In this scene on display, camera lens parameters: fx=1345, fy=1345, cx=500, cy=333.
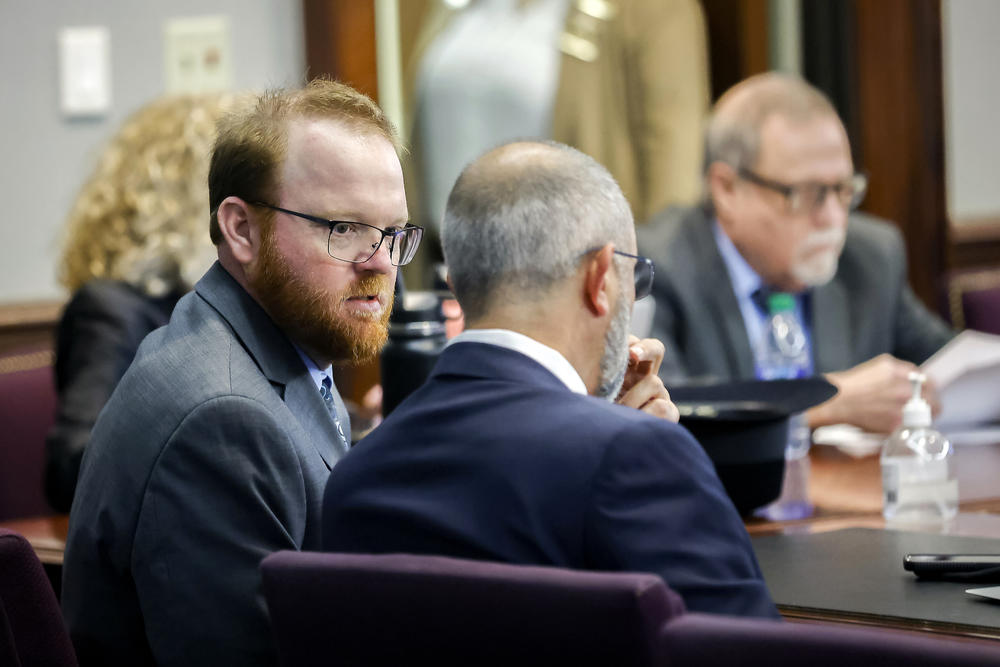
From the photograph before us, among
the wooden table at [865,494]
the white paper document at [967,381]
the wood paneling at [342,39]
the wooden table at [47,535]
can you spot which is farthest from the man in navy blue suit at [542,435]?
the wood paneling at [342,39]

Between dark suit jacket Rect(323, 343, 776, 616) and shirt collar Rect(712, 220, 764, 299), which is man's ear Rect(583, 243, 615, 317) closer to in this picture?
dark suit jacket Rect(323, 343, 776, 616)

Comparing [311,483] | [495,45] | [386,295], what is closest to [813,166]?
[495,45]

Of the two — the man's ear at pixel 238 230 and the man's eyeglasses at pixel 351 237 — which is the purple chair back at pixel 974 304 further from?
the man's ear at pixel 238 230

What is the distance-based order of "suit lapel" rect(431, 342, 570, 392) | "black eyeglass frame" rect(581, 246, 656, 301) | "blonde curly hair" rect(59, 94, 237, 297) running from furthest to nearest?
"blonde curly hair" rect(59, 94, 237, 297)
"black eyeglass frame" rect(581, 246, 656, 301)
"suit lapel" rect(431, 342, 570, 392)

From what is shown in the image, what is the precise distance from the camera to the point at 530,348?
133 cm

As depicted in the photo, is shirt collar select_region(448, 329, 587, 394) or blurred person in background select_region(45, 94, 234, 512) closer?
shirt collar select_region(448, 329, 587, 394)

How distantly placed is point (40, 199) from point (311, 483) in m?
2.55

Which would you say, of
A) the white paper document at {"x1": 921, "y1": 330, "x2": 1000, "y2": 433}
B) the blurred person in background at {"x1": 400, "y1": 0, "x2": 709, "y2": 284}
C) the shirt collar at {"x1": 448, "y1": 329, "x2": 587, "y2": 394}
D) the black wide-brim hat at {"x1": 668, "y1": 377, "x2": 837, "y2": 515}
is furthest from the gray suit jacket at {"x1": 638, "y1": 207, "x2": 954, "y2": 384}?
the shirt collar at {"x1": 448, "y1": 329, "x2": 587, "y2": 394}

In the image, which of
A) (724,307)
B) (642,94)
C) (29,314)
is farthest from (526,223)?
(642,94)

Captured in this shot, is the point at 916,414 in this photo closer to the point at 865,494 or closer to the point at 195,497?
the point at 865,494

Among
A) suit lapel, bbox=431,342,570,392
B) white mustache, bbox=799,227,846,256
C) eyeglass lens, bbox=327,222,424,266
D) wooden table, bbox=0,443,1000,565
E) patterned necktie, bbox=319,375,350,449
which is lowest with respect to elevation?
wooden table, bbox=0,443,1000,565

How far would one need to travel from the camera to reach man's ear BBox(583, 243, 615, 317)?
1352 mm

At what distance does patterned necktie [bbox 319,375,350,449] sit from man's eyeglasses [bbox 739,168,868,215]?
5.48ft

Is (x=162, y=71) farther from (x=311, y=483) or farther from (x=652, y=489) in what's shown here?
(x=652, y=489)
